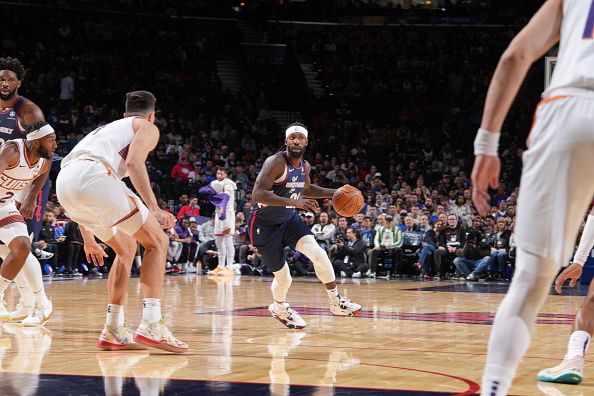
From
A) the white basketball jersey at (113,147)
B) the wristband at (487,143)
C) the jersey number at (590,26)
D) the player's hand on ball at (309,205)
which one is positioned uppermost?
the jersey number at (590,26)

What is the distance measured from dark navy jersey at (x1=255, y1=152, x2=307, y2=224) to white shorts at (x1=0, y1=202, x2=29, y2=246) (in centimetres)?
210

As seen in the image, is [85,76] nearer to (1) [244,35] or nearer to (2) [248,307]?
(1) [244,35]

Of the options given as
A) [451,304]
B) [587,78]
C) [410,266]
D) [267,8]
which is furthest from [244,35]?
[587,78]

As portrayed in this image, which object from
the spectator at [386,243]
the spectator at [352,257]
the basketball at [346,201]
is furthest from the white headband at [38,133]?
the spectator at [386,243]

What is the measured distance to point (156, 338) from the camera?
19.0 feet

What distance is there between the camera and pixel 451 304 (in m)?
11.0

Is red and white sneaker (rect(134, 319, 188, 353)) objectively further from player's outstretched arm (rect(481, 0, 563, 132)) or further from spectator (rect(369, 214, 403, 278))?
spectator (rect(369, 214, 403, 278))

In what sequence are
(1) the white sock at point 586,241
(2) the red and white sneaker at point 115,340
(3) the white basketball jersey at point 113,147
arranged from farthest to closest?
(3) the white basketball jersey at point 113,147 < (2) the red and white sneaker at point 115,340 < (1) the white sock at point 586,241

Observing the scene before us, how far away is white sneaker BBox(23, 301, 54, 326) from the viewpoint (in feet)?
25.0

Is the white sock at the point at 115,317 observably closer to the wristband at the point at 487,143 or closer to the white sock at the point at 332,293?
the white sock at the point at 332,293

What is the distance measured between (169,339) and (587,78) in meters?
3.53

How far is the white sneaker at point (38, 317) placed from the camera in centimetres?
761

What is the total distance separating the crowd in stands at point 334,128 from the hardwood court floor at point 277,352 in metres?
6.40

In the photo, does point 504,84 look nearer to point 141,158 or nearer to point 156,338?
point 141,158
